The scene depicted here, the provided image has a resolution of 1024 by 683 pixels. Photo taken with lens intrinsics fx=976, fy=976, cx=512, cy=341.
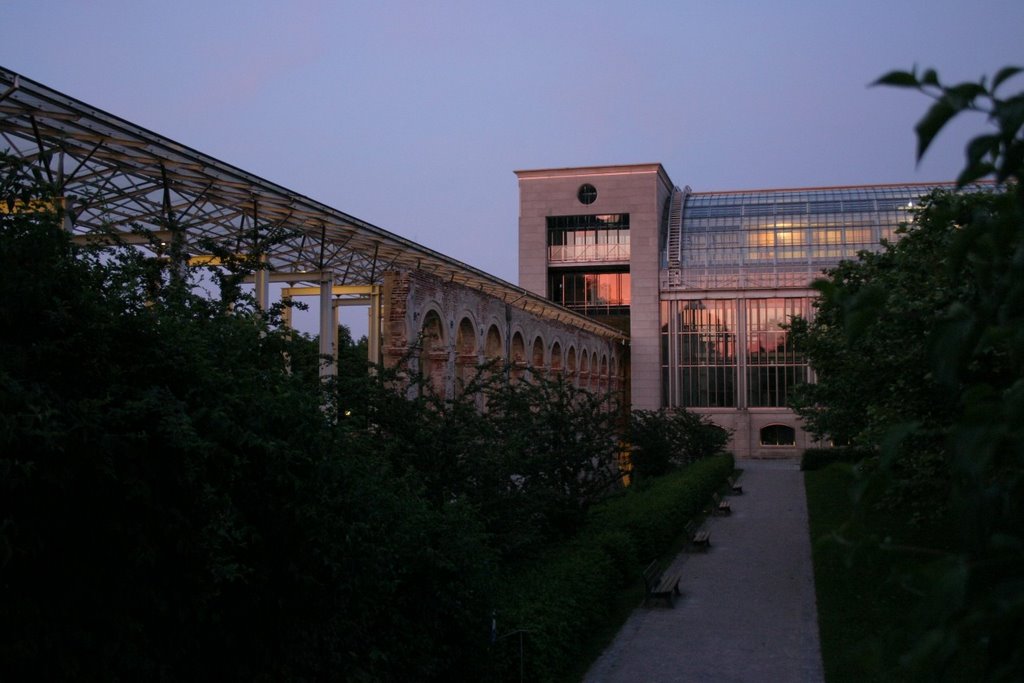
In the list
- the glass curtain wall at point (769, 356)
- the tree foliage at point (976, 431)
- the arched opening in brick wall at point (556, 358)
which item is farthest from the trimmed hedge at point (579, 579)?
the glass curtain wall at point (769, 356)

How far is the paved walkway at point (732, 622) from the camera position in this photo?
11648 mm

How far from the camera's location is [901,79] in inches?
61.3

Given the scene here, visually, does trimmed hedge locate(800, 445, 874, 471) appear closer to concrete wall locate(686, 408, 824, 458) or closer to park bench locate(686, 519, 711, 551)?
concrete wall locate(686, 408, 824, 458)

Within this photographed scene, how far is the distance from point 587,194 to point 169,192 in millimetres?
37413

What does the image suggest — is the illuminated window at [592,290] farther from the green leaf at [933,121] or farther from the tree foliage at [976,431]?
the green leaf at [933,121]

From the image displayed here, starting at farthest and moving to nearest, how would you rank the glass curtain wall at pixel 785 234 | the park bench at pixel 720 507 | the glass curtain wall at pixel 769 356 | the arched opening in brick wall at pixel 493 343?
the glass curtain wall at pixel 769 356, the glass curtain wall at pixel 785 234, the arched opening in brick wall at pixel 493 343, the park bench at pixel 720 507

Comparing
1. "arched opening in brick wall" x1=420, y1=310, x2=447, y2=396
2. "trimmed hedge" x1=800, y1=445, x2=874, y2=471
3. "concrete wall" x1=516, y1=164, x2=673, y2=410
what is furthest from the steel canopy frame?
"concrete wall" x1=516, y1=164, x2=673, y2=410

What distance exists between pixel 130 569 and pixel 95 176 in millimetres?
9791

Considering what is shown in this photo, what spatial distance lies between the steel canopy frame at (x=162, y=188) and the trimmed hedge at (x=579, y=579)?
496 centimetres

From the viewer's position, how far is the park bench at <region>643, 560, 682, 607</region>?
15.1 metres

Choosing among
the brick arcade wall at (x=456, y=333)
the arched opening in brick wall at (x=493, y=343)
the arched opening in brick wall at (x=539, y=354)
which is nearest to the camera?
the brick arcade wall at (x=456, y=333)

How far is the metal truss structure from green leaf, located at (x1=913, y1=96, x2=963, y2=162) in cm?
671

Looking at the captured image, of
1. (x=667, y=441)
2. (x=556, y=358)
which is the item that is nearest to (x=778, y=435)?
(x=556, y=358)

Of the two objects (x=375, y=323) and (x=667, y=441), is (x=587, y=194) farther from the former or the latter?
(x=375, y=323)
